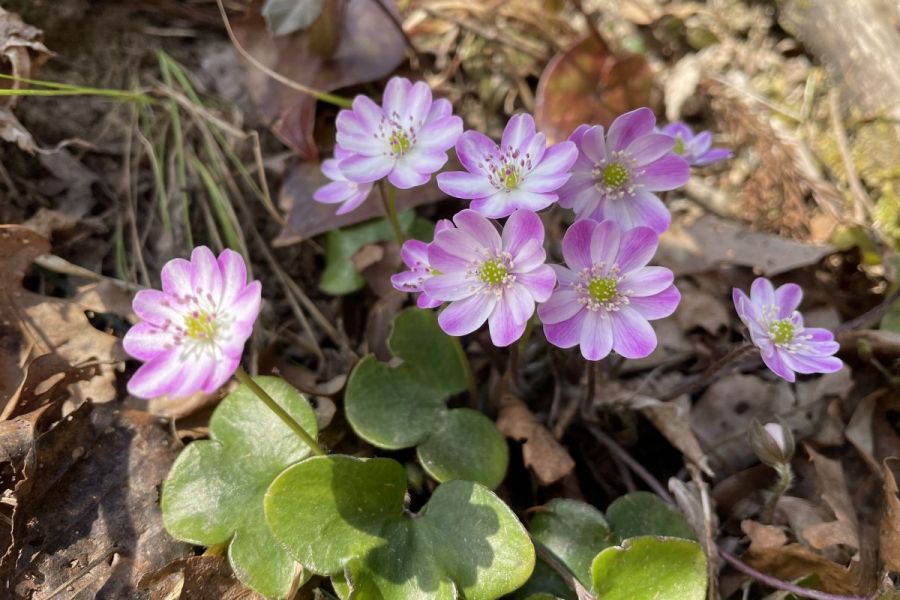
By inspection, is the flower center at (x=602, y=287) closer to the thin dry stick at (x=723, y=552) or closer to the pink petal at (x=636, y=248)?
the pink petal at (x=636, y=248)

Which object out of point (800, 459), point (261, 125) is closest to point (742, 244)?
point (800, 459)

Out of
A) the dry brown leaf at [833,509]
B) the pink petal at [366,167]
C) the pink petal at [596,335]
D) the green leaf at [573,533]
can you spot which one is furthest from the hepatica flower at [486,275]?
the dry brown leaf at [833,509]

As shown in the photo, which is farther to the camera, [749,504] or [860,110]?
[860,110]

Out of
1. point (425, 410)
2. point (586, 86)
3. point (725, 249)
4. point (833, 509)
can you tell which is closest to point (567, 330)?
point (425, 410)

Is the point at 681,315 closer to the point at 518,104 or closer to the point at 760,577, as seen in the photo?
the point at 760,577

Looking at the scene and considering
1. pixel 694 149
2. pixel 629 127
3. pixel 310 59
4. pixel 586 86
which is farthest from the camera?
pixel 586 86

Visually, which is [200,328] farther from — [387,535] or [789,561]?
[789,561]
